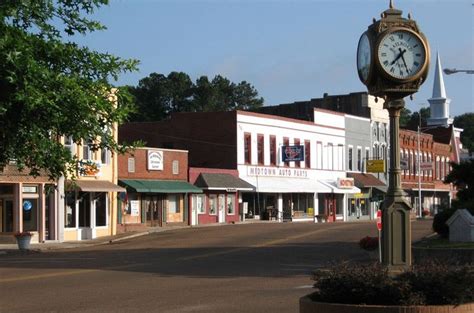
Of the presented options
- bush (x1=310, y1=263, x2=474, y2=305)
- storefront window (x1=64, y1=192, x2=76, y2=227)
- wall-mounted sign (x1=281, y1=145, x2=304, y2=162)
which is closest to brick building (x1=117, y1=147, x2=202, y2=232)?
storefront window (x1=64, y1=192, x2=76, y2=227)

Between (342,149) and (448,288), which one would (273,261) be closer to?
(448,288)

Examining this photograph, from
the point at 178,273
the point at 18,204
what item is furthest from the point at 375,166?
the point at 178,273

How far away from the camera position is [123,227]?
46531mm

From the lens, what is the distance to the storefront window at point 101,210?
43.4 m

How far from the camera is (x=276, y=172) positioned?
208 ft

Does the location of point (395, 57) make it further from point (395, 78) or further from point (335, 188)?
point (335, 188)

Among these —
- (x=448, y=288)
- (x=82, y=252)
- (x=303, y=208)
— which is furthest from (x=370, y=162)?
(x=448, y=288)

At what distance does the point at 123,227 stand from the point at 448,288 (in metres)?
39.7

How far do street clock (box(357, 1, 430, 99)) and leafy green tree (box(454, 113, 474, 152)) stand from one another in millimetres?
132515

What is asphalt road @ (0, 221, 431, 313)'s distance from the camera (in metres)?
14.9

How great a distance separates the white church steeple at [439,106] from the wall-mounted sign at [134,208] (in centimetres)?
7758

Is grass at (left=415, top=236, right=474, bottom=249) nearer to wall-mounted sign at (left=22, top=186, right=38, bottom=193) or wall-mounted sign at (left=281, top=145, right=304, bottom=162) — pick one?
wall-mounted sign at (left=22, top=186, right=38, bottom=193)

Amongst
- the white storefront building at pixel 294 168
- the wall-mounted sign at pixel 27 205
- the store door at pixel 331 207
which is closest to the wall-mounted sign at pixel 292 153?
the white storefront building at pixel 294 168

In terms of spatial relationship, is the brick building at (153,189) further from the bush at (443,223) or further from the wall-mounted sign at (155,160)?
the bush at (443,223)
